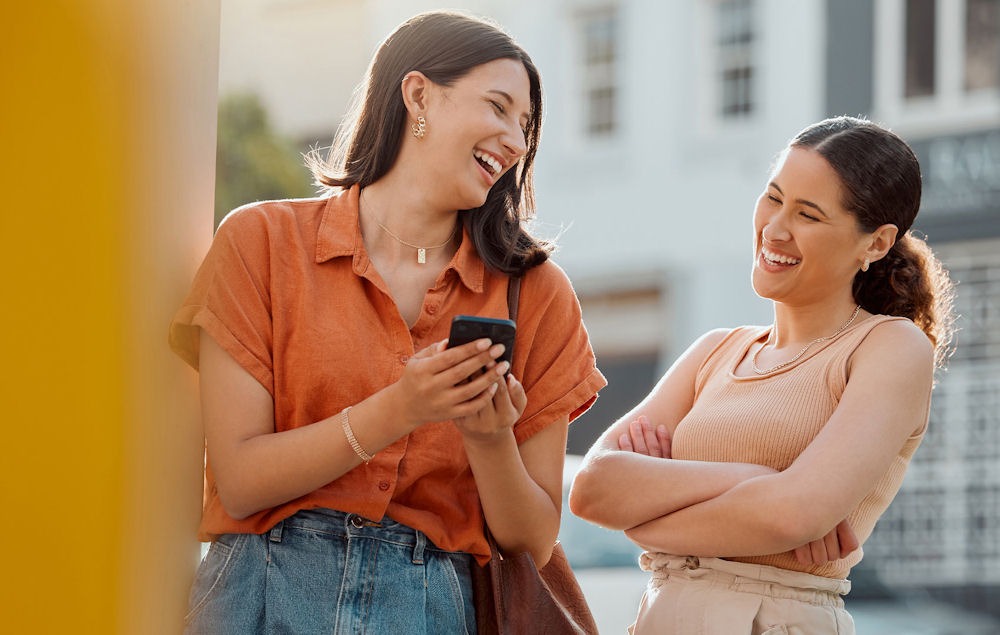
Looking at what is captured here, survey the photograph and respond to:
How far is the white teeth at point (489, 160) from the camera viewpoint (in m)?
2.59

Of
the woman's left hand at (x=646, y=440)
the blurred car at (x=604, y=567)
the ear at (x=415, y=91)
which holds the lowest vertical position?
the blurred car at (x=604, y=567)

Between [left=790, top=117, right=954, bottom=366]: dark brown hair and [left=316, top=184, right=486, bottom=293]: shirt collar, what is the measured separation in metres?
0.75

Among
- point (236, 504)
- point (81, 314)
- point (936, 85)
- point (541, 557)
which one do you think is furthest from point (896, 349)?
point (936, 85)

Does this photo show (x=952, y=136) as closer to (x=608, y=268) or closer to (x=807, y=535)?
(x=608, y=268)

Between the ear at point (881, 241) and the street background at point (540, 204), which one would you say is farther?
the ear at point (881, 241)

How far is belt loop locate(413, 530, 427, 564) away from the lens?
244cm

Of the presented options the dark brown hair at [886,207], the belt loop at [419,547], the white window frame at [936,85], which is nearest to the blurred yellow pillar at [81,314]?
the belt loop at [419,547]

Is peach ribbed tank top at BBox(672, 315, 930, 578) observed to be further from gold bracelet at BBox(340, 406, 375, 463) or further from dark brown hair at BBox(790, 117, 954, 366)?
gold bracelet at BBox(340, 406, 375, 463)

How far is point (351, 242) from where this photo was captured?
257cm

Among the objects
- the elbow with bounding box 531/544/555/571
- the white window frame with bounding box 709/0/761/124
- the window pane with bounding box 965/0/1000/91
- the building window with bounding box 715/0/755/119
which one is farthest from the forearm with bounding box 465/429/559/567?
the building window with bounding box 715/0/755/119

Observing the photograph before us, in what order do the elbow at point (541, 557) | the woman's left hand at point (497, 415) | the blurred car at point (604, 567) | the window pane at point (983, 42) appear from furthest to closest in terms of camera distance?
the window pane at point (983, 42) → the blurred car at point (604, 567) → the elbow at point (541, 557) → the woman's left hand at point (497, 415)

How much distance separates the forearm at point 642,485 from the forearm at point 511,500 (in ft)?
0.60

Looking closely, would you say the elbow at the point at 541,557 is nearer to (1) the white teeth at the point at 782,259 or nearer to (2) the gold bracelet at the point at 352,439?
(2) the gold bracelet at the point at 352,439

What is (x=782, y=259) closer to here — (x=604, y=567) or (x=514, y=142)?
(x=514, y=142)
